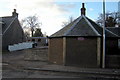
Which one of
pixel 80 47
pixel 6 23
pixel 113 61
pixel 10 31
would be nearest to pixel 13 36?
pixel 10 31

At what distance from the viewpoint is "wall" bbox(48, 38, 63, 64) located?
16359mm

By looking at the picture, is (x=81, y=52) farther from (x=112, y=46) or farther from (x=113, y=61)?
(x=112, y=46)

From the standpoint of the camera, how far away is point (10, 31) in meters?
34.1

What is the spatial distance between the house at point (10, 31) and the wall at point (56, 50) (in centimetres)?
1748

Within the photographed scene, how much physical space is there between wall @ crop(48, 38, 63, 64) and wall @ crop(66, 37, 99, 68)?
1.02 m

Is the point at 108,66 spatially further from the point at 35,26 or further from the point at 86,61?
the point at 35,26

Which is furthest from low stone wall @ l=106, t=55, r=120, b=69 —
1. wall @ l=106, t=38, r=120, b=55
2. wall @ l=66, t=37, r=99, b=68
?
wall @ l=106, t=38, r=120, b=55

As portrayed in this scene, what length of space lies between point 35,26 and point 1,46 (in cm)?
4297

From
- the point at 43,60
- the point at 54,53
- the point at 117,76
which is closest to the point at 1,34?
the point at 43,60

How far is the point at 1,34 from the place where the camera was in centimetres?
3152

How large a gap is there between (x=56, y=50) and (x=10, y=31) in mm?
20264

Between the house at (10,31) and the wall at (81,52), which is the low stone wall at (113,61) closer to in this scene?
the wall at (81,52)

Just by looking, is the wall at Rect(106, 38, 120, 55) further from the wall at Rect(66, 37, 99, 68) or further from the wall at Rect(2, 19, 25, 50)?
the wall at Rect(2, 19, 25, 50)

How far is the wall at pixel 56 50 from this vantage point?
16.4 m
